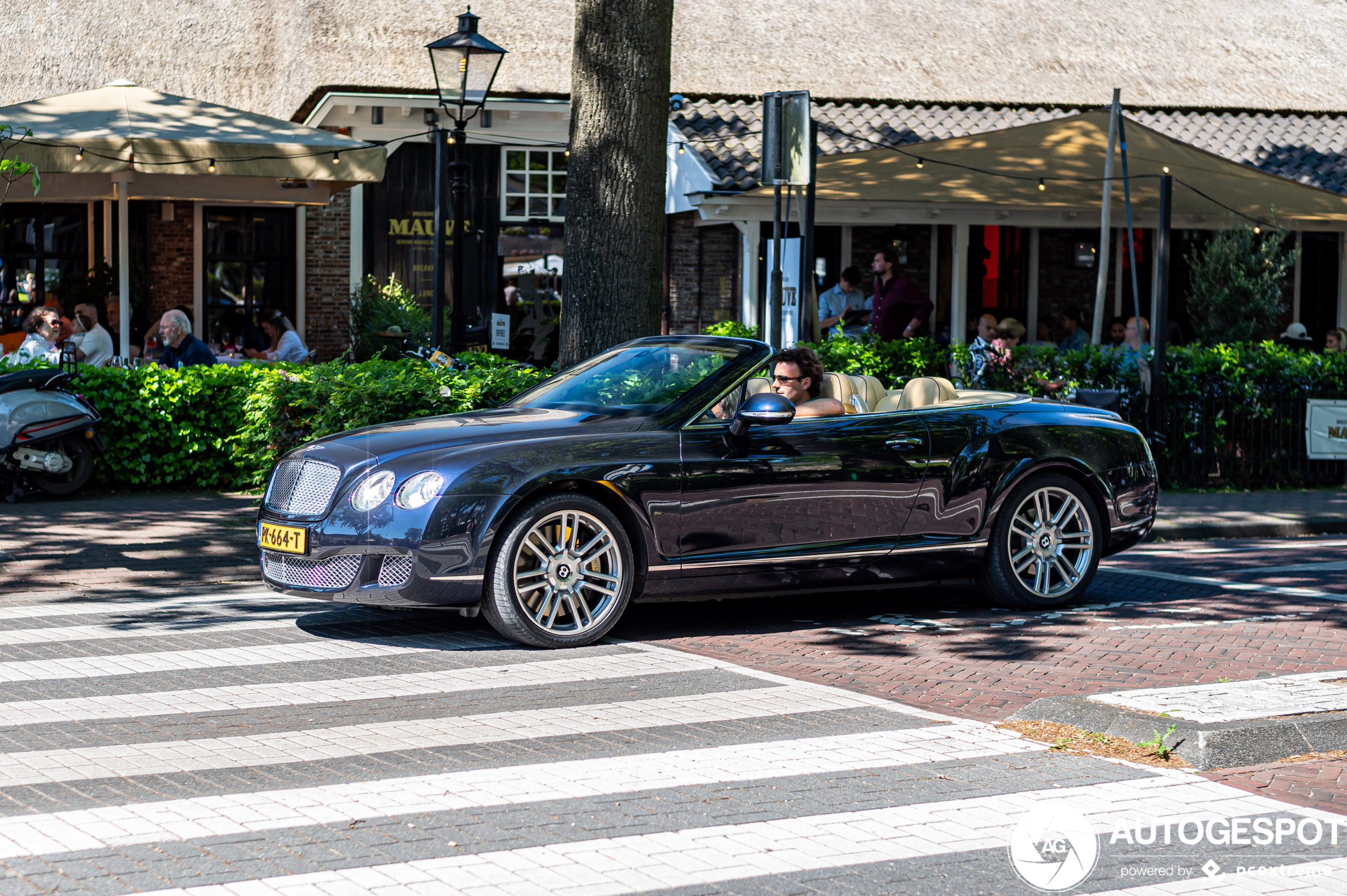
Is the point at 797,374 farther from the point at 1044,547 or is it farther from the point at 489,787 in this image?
the point at 489,787

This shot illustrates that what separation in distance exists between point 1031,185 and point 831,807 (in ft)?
41.5

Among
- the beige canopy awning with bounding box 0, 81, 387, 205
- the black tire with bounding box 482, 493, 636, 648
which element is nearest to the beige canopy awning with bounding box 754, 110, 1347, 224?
the beige canopy awning with bounding box 0, 81, 387, 205

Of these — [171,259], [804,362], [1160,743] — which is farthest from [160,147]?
[1160,743]

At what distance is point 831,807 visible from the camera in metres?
4.98

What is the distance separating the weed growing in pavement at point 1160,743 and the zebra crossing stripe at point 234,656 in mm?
3304

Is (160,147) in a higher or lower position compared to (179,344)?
higher

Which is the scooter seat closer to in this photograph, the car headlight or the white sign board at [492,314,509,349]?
the white sign board at [492,314,509,349]

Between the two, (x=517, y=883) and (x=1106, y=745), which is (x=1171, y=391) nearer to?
(x=1106, y=745)

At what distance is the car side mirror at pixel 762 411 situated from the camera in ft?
25.4

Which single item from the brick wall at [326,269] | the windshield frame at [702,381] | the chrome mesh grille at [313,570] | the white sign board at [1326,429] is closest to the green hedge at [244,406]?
the windshield frame at [702,381]

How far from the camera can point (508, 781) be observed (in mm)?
5234

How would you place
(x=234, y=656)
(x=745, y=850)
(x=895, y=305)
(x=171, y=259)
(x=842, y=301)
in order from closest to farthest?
(x=745, y=850)
(x=234, y=656)
(x=895, y=305)
(x=842, y=301)
(x=171, y=259)

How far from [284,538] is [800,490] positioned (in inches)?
105

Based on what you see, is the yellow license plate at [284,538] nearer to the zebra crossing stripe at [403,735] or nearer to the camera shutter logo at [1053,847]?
the zebra crossing stripe at [403,735]
